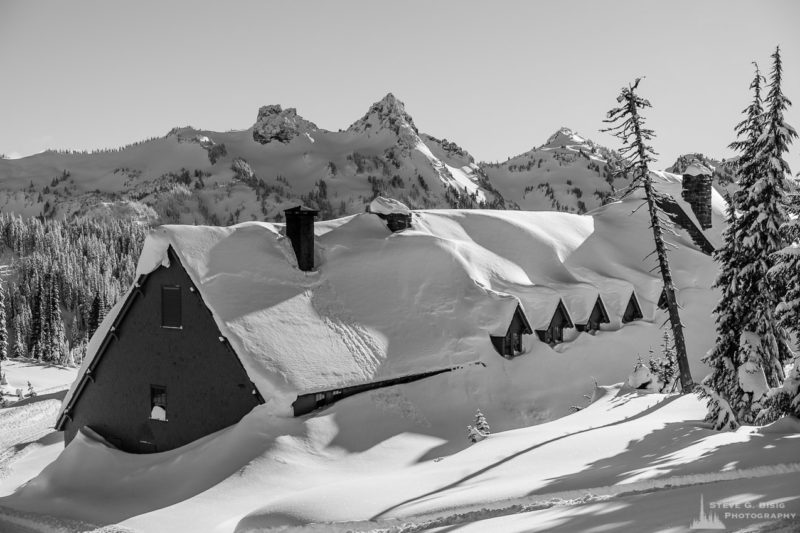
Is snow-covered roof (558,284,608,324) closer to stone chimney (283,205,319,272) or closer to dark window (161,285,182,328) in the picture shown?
stone chimney (283,205,319,272)

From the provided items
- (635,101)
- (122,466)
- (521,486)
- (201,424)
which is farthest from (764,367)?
(122,466)

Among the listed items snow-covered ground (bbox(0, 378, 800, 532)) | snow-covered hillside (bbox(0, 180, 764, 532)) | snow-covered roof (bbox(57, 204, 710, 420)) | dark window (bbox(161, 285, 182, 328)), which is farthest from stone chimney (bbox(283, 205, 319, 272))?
snow-covered ground (bbox(0, 378, 800, 532))

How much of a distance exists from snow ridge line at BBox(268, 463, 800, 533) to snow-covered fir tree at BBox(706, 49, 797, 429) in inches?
401

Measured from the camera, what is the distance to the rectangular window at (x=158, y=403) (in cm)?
2291

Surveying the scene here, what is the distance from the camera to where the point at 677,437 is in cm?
1420

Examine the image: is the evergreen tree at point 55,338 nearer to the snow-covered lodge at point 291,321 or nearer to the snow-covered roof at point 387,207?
the snow-covered lodge at point 291,321

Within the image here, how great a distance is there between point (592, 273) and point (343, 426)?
1786cm

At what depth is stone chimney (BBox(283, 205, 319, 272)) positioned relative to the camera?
26.3m

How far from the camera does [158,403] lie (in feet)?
76.3

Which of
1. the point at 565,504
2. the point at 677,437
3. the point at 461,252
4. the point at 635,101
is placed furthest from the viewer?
the point at 461,252

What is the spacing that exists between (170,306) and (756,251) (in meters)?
21.2

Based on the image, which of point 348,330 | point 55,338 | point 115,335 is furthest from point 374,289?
point 55,338

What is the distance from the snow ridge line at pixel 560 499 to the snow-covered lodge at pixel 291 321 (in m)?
9.77

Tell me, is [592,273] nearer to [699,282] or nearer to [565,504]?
[699,282]
